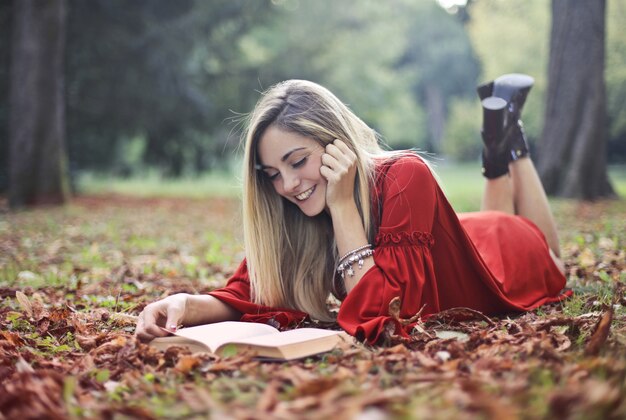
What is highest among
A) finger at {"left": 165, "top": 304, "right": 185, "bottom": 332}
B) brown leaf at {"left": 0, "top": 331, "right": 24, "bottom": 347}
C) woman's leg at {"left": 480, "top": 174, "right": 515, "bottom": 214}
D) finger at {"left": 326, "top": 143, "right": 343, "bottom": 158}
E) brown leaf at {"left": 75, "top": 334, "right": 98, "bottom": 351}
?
finger at {"left": 326, "top": 143, "right": 343, "bottom": 158}

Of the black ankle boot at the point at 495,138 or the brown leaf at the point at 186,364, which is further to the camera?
the black ankle boot at the point at 495,138

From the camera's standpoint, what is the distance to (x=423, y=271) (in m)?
3.18

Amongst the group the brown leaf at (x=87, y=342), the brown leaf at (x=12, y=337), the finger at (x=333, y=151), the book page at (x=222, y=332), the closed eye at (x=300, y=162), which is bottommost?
the brown leaf at (x=87, y=342)

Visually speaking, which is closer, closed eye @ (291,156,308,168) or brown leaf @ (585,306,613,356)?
brown leaf @ (585,306,613,356)

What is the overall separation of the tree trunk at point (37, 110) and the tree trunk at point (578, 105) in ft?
28.6

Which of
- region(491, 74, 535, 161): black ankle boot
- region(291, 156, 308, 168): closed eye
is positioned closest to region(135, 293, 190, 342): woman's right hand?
region(291, 156, 308, 168): closed eye

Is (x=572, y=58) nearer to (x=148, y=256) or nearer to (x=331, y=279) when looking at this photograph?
(x=148, y=256)

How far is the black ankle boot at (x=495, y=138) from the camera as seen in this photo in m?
4.88

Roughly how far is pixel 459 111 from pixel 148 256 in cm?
3502

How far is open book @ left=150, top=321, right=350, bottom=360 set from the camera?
2533 mm

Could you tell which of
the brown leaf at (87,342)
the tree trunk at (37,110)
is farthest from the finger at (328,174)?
the tree trunk at (37,110)

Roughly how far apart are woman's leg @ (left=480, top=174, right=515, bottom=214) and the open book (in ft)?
8.21

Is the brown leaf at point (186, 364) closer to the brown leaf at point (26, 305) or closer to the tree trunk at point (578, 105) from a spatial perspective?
the brown leaf at point (26, 305)

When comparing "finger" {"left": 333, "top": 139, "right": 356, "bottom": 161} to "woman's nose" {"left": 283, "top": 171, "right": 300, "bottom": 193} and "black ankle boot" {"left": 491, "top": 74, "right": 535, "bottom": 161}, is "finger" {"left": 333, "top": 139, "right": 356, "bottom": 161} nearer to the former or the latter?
"woman's nose" {"left": 283, "top": 171, "right": 300, "bottom": 193}
